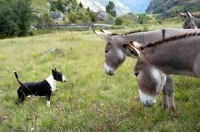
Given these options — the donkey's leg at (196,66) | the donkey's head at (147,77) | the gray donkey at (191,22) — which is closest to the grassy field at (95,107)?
the donkey's head at (147,77)

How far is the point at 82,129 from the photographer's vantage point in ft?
17.8

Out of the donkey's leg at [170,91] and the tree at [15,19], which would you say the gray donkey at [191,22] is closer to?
the donkey's leg at [170,91]

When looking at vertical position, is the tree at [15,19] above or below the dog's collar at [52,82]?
below

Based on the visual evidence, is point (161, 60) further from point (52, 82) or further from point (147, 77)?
point (52, 82)

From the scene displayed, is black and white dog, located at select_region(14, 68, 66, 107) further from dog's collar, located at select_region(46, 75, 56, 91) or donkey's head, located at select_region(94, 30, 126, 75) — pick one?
donkey's head, located at select_region(94, 30, 126, 75)

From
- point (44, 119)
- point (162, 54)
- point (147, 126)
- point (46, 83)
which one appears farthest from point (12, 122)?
point (162, 54)

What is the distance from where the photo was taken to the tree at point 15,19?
60959 mm

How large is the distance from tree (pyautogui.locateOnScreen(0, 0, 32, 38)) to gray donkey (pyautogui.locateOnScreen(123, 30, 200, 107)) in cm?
6008

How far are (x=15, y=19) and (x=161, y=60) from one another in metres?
64.1

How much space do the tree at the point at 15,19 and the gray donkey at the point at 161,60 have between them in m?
60.1

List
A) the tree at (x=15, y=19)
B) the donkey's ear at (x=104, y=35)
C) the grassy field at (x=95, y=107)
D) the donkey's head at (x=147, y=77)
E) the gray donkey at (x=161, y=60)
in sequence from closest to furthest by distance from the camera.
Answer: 1. the gray donkey at (x=161, y=60)
2. the donkey's head at (x=147, y=77)
3. the grassy field at (x=95, y=107)
4. the donkey's ear at (x=104, y=35)
5. the tree at (x=15, y=19)

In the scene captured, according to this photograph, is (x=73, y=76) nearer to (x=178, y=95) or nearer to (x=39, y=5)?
(x=178, y=95)

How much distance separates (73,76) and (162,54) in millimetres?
6088

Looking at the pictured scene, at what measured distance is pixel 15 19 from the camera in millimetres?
63531
